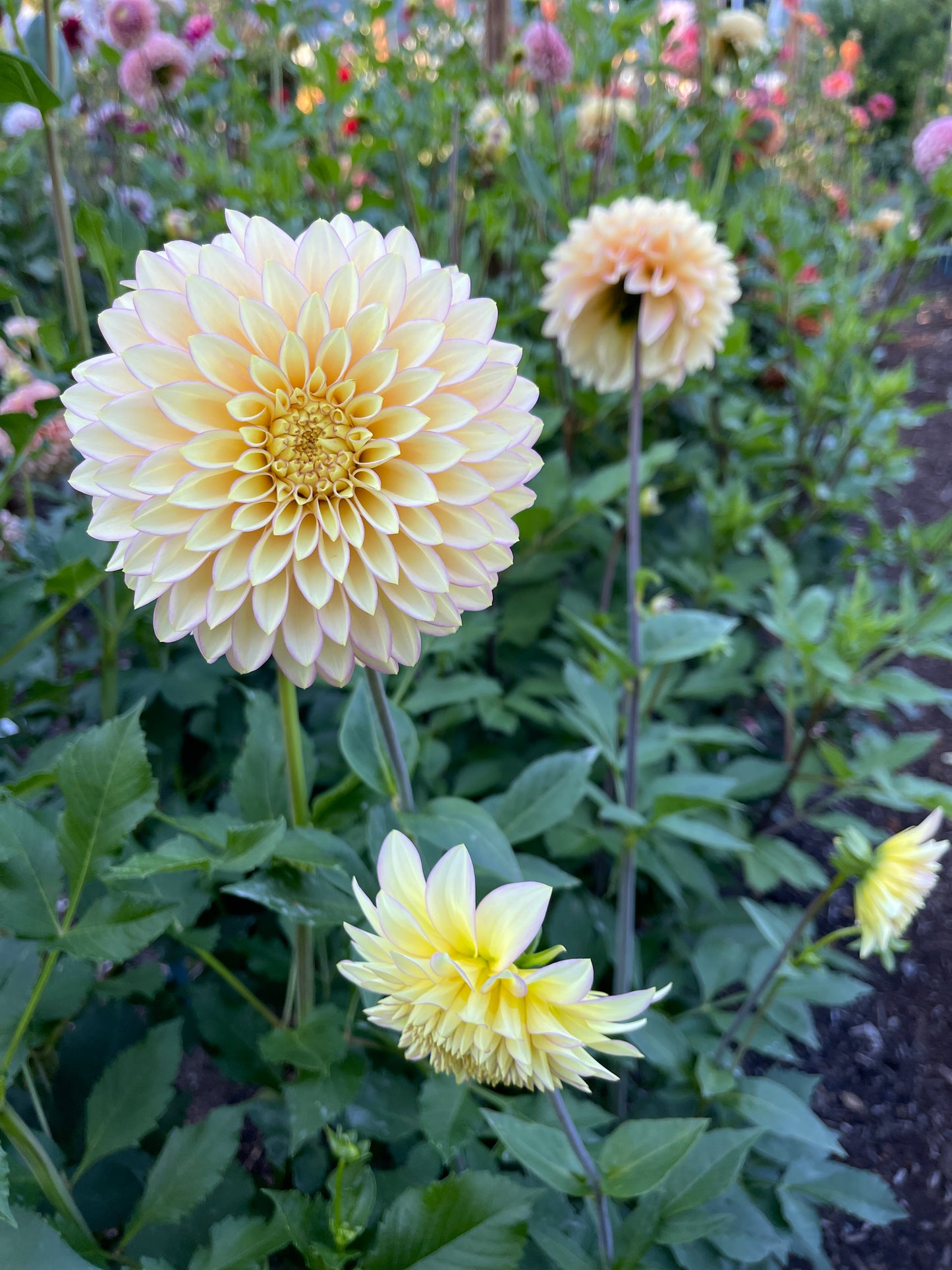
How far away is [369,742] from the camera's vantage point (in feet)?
2.33

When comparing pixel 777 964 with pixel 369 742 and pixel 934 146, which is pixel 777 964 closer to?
pixel 369 742

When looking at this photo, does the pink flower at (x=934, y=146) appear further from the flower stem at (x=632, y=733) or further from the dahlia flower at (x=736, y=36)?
the flower stem at (x=632, y=733)

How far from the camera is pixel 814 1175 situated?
0.97 meters

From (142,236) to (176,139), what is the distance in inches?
54.7

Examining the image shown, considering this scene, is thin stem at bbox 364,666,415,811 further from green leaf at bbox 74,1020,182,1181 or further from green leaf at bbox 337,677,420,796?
green leaf at bbox 74,1020,182,1181

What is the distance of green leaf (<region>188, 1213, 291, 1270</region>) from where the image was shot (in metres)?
0.58

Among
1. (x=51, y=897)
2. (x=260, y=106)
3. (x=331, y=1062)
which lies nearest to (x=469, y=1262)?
(x=331, y=1062)

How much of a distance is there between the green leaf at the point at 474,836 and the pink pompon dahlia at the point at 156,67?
76.8 inches

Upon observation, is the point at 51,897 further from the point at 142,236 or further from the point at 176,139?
the point at 176,139

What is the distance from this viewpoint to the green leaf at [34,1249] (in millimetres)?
480

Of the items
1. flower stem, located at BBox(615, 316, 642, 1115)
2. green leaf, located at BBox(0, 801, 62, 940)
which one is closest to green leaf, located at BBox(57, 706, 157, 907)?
green leaf, located at BBox(0, 801, 62, 940)

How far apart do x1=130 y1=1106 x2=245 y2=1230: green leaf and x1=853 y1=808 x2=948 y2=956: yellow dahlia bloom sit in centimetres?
59

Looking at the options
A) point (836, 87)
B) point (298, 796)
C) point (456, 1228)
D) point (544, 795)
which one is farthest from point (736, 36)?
point (456, 1228)

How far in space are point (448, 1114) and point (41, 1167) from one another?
31cm
